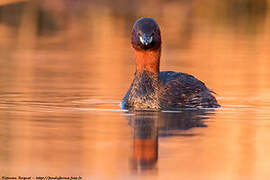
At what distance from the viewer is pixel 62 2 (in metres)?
42.5

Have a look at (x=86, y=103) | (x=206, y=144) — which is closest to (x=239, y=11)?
(x=86, y=103)

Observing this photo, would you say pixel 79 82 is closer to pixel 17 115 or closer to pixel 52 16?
pixel 17 115

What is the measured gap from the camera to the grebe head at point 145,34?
1188 centimetres

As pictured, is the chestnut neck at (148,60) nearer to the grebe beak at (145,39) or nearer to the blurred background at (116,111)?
the grebe beak at (145,39)

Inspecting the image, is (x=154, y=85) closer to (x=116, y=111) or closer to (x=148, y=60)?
(x=148, y=60)

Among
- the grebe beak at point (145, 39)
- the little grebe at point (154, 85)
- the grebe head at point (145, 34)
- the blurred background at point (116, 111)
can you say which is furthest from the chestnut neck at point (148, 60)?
the blurred background at point (116, 111)

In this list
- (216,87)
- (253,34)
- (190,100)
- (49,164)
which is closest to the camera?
(49,164)

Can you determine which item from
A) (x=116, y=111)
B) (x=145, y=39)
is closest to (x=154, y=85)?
(x=145, y=39)

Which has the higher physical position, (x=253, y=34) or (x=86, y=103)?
(x=253, y=34)

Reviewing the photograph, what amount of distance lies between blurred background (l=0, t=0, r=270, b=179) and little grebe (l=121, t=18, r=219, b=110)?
1.35 feet

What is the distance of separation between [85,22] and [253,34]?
7.06 metres

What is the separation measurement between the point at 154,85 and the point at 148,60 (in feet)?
1.62

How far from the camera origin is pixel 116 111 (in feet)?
38.5

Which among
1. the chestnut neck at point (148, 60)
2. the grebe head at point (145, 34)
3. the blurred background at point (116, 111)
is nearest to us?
the blurred background at point (116, 111)
